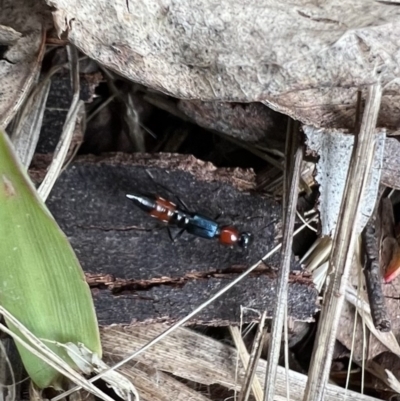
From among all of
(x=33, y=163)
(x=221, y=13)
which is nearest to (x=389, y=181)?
(x=221, y=13)

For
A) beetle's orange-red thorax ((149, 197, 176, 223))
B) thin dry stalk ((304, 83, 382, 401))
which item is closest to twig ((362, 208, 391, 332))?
thin dry stalk ((304, 83, 382, 401))

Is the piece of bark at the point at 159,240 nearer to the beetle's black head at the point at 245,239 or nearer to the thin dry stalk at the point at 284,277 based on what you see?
the beetle's black head at the point at 245,239

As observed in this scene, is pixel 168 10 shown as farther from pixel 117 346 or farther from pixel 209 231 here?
pixel 117 346

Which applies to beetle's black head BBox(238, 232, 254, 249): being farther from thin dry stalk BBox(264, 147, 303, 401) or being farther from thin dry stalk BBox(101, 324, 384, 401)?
thin dry stalk BBox(101, 324, 384, 401)

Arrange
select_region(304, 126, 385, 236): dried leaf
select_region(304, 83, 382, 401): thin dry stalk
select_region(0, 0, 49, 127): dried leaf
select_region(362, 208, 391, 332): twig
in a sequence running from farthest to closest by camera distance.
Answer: select_region(362, 208, 391, 332): twig < select_region(304, 126, 385, 236): dried leaf < select_region(0, 0, 49, 127): dried leaf < select_region(304, 83, 382, 401): thin dry stalk

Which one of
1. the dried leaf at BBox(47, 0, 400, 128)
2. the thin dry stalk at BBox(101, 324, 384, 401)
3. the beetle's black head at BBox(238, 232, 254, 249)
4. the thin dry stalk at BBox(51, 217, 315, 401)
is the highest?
the dried leaf at BBox(47, 0, 400, 128)

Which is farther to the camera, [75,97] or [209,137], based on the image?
[209,137]
